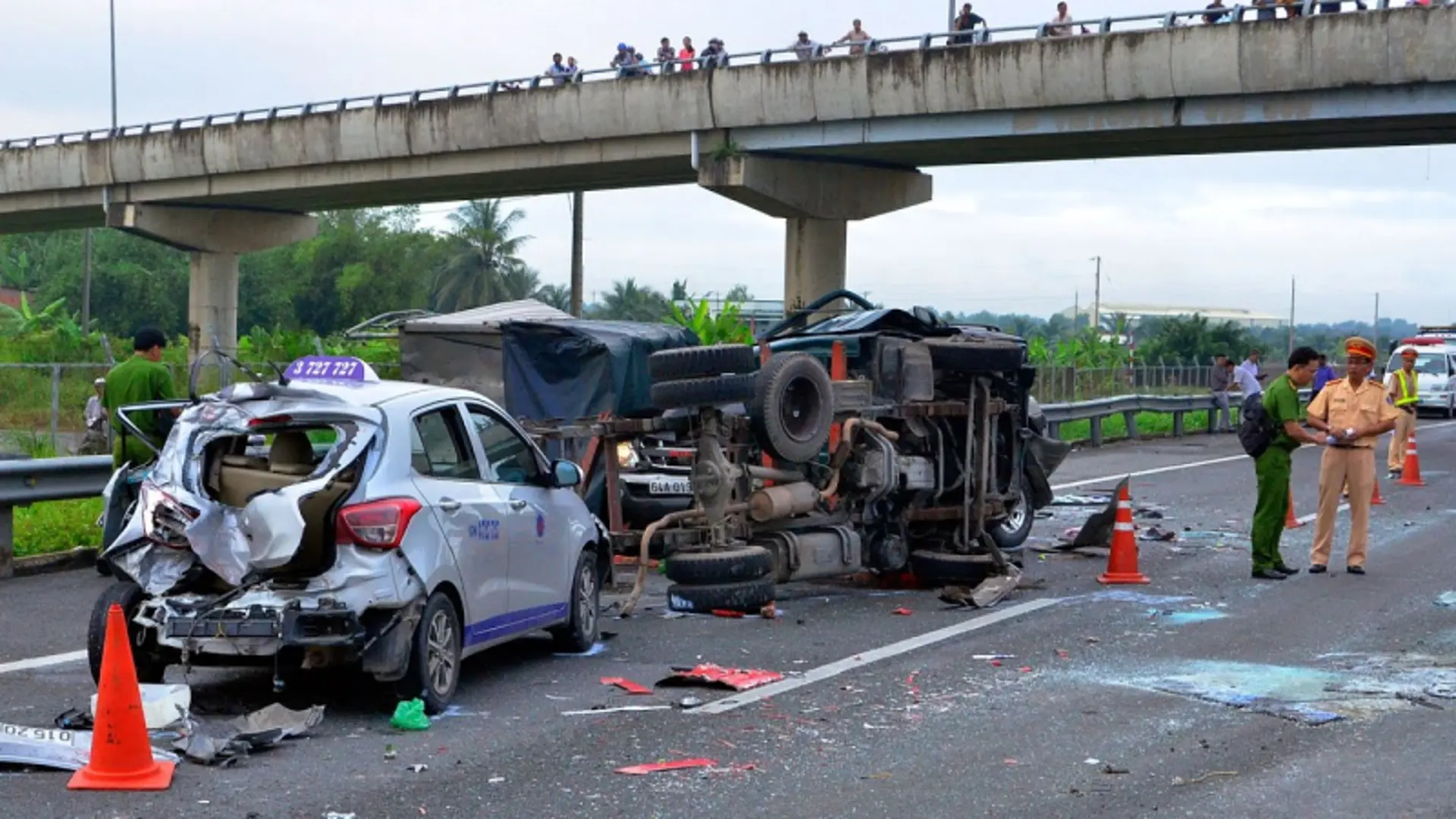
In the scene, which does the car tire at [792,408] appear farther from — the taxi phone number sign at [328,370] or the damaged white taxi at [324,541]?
the taxi phone number sign at [328,370]

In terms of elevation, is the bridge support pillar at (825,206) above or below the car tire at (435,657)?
above

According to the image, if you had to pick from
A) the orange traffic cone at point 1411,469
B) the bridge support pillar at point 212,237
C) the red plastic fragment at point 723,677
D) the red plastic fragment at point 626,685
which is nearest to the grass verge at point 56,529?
the red plastic fragment at point 626,685

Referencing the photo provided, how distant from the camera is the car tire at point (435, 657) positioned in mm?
8086

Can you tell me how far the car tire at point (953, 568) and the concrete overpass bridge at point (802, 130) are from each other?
2052 cm

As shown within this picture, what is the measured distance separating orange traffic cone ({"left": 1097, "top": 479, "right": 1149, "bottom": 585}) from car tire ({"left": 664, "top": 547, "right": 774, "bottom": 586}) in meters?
3.39

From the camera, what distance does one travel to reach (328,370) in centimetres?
946

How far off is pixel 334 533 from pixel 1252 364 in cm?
2429

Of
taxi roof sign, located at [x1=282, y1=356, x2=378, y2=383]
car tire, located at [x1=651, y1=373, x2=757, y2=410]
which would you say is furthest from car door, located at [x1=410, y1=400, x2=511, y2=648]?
car tire, located at [x1=651, y1=373, x2=757, y2=410]

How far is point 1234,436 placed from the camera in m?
34.0

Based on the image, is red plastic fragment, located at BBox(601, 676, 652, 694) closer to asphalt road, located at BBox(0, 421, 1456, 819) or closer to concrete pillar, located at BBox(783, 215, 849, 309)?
asphalt road, located at BBox(0, 421, 1456, 819)

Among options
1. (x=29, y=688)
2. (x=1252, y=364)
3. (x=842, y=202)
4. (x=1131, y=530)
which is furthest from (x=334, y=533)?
(x=842, y=202)

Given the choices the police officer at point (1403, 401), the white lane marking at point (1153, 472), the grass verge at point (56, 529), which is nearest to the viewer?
the grass verge at point (56, 529)

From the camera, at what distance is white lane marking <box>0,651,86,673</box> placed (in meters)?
9.38

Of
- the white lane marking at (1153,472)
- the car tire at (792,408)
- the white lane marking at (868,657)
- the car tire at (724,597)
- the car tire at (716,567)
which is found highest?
the car tire at (792,408)
